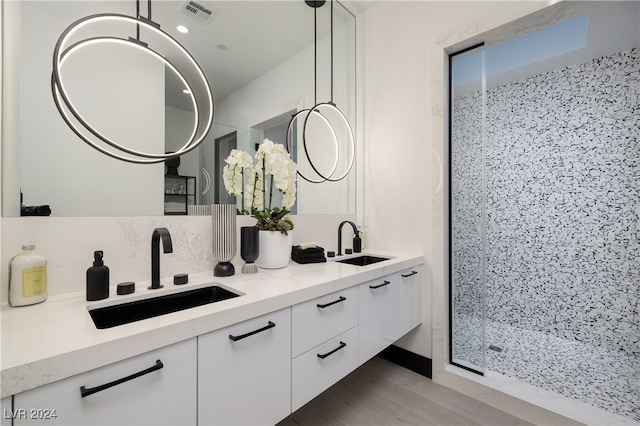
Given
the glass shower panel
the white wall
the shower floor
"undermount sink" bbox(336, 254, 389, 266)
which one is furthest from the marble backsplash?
the shower floor

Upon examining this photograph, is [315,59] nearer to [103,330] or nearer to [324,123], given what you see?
[324,123]

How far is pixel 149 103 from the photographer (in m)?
1.32

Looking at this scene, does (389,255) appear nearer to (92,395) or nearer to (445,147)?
(445,147)

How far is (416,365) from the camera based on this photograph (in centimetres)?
207

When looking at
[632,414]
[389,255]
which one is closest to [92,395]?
[389,255]

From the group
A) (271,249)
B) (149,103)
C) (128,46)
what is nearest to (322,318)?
(271,249)

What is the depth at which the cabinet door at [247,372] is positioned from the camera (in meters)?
0.87

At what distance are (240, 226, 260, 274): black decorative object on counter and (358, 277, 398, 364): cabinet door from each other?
0.59 m

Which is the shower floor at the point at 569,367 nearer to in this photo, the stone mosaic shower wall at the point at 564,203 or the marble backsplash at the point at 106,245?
the stone mosaic shower wall at the point at 564,203

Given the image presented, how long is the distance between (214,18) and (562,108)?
310 cm

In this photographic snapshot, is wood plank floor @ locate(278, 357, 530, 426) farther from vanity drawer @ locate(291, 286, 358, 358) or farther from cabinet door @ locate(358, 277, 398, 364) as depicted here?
vanity drawer @ locate(291, 286, 358, 358)

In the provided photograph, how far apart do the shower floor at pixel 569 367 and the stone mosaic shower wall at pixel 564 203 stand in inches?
7.0

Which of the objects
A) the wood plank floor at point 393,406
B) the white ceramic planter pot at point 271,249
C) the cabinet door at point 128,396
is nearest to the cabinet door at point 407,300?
the wood plank floor at point 393,406

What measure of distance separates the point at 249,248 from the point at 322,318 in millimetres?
541
